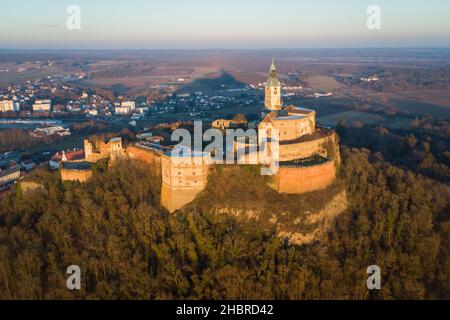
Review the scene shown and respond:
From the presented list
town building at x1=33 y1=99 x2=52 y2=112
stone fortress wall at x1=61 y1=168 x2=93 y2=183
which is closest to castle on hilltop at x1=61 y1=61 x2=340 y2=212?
stone fortress wall at x1=61 y1=168 x2=93 y2=183

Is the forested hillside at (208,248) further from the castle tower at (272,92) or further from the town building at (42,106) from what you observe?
the town building at (42,106)

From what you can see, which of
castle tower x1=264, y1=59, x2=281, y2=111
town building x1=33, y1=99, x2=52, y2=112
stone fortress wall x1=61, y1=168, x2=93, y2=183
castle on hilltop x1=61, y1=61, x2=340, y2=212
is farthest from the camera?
town building x1=33, y1=99, x2=52, y2=112

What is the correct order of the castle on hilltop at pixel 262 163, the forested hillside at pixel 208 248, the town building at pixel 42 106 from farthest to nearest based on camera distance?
the town building at pixel 42 106
the castle on hilltop at pixel 262 163
the forested hillside at pixel 208 248

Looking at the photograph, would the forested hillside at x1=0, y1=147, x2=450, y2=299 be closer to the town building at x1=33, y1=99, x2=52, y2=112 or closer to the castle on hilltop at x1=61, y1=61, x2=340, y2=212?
the castle on hilltop at x1=61, y1=61, x2=340, y2=212

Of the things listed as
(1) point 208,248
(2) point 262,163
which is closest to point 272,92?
(2) point 262,163

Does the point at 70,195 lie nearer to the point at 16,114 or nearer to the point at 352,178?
the point at 352,178

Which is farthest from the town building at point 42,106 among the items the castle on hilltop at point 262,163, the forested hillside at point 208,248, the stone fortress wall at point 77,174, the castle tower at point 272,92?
the castle tower at point 272,92
